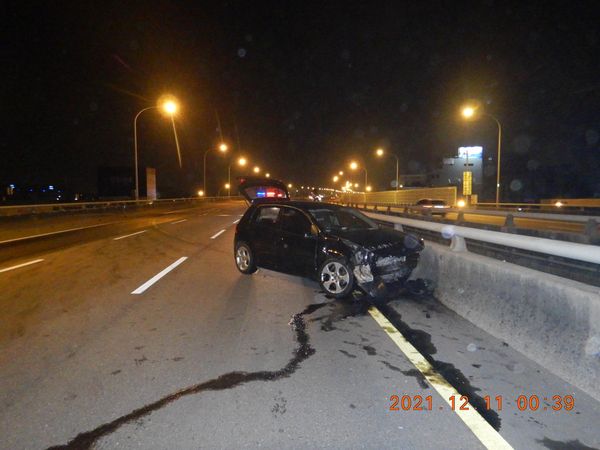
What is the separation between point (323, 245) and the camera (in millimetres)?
7523

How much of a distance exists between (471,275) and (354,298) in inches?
77.3

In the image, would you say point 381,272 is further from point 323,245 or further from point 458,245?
point 458,245

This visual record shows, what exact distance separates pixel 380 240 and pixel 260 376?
147 inches

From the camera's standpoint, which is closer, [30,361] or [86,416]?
[86,416]

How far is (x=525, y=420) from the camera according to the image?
3.50 meters

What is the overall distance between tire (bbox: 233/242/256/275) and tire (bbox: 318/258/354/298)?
2206mm

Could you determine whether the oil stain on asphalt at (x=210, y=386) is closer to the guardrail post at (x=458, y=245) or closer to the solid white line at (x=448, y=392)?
the solid white line at (x=448, y=392)

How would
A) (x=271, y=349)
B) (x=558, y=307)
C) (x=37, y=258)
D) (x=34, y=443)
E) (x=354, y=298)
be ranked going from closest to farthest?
(x=34, y=443) → (x=558, y=307) → (x=271, y=349) → (x=354, y=298) → (x=37, y=258)

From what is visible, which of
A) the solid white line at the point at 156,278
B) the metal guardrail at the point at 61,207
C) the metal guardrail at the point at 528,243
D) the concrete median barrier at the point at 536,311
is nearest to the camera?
the concrete median barrier at the point at 536,311

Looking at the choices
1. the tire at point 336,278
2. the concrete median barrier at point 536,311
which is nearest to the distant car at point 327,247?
the tire at point 336,278

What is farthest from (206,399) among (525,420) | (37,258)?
(37,258)

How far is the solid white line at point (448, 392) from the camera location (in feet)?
10.6

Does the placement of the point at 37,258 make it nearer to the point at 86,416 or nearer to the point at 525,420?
the point at 86,416

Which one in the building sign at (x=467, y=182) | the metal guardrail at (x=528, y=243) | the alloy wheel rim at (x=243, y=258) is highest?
the building sign at (x=467, y=182)
